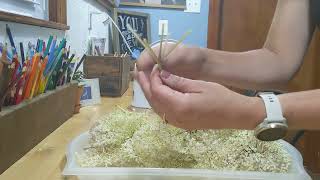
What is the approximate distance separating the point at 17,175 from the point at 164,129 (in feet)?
0.81

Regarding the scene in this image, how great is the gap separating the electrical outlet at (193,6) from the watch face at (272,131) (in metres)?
1.90

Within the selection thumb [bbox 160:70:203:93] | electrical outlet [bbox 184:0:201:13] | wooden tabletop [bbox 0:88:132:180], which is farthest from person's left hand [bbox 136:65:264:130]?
electrical outlet [bbox 184:0:201:13]

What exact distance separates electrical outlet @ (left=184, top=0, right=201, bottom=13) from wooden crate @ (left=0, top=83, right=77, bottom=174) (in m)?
1.56

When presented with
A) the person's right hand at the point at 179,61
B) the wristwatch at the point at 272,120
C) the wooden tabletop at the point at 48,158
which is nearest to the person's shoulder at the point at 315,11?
the person's right hand at the point at 179,61

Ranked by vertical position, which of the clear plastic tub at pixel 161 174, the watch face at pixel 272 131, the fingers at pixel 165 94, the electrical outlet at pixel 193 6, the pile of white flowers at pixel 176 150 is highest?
the electrical outlet at pixel 193 6

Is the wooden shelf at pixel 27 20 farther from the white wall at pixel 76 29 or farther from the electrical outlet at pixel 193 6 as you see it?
the electrical outlet at pixel 193 6

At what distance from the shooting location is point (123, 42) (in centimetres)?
193

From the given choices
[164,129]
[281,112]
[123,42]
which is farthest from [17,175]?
[123,42]

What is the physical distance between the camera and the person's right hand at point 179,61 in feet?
1.83

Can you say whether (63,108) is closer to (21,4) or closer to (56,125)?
(56,125)

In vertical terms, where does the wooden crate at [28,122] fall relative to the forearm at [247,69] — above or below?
below

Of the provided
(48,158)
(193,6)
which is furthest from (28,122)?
(193,6)

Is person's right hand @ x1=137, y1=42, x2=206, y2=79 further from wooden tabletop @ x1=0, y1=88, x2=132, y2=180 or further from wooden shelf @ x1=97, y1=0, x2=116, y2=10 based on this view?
wooden shelf @ x1=97, y1=0, x2=116, y2=10

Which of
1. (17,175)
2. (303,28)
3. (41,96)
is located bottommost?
(17,175)
